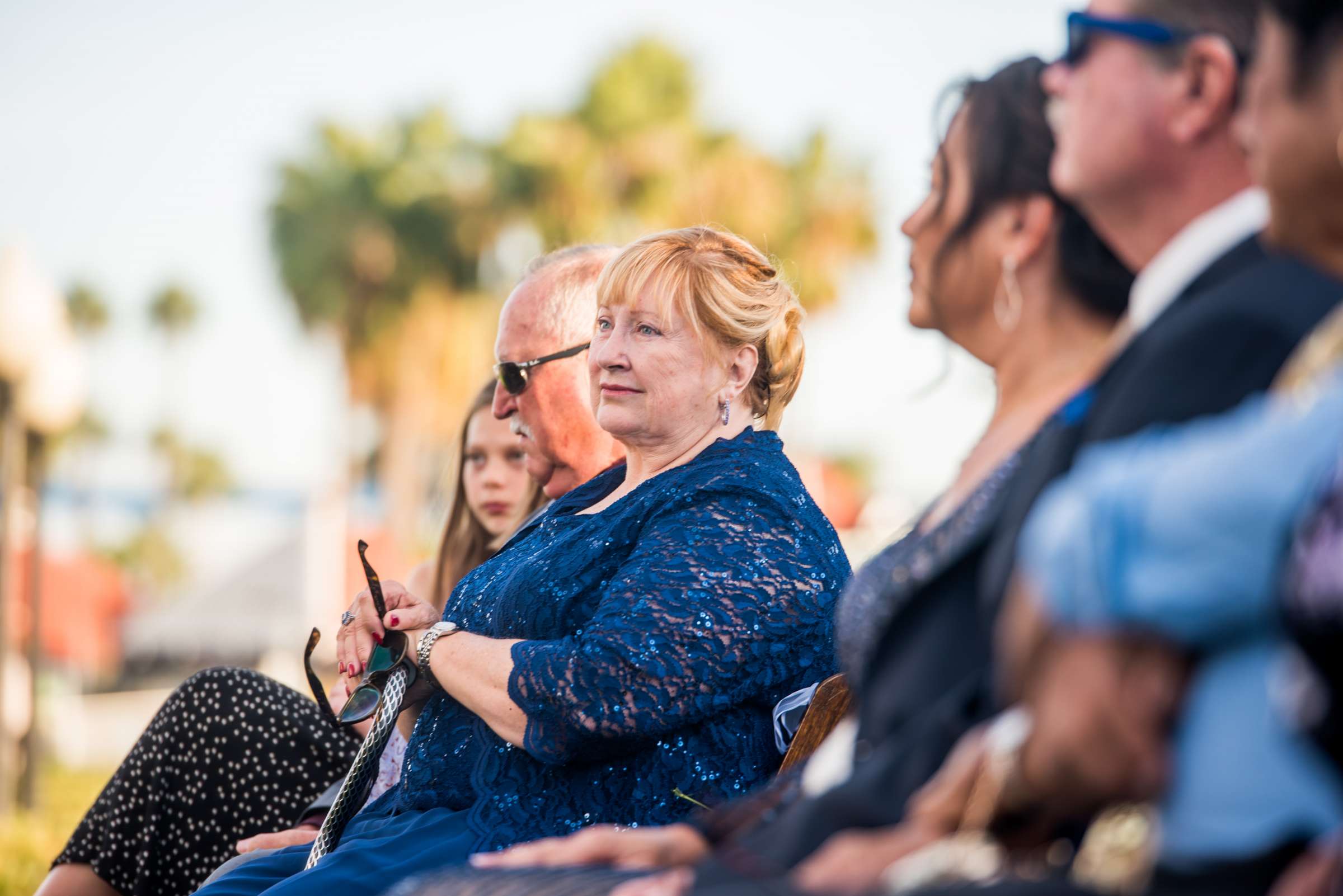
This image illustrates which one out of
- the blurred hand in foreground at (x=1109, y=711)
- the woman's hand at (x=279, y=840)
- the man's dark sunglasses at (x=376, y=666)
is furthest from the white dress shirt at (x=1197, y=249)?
the woman's hand at (x=279, y=840)

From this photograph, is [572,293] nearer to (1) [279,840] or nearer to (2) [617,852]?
(1) [279,840]

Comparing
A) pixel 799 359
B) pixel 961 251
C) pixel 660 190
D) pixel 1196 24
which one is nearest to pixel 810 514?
pixel 799 359

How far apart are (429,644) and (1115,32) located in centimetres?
186

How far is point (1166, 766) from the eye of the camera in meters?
1.30

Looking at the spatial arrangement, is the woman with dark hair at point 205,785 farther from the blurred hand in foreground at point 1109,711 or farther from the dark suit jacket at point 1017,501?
the blurred hand in foreground at point 1109,711

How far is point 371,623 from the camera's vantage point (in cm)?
305

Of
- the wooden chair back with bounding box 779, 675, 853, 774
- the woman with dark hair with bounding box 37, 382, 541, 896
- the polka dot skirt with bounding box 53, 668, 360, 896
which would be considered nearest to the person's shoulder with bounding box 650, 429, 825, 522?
the wooden chair back with bounding box 779, 675, 853, 774

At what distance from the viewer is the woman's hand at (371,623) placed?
119 inches

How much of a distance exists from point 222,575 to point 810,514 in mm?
30807

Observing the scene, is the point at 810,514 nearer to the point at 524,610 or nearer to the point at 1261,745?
the point at 524,610

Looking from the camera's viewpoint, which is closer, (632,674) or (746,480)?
(632,674)

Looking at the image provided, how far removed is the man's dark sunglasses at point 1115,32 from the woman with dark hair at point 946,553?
21 cm

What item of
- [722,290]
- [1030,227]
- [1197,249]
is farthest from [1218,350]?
[722,290]

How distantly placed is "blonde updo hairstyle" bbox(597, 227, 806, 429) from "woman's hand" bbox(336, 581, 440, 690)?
0.80m
